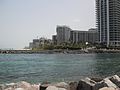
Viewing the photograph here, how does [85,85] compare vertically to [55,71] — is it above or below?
above

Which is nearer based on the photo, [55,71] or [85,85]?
[85,85]

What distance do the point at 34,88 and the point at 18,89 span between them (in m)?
1.34

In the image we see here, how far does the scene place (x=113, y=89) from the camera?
11953mm

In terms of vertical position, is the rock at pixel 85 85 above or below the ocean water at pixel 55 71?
above

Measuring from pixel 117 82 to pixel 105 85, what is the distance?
5.19 feet

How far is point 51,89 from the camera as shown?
40.7 ft

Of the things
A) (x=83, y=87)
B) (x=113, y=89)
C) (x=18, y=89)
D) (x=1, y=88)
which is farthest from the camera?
(x=1, y=88)

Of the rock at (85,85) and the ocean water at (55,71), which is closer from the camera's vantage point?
the rock at (85,85)

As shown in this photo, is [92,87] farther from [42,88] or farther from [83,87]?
[42,88]

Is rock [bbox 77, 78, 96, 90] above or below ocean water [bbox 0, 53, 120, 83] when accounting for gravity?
above

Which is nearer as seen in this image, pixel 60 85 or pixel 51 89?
pixel 51 89

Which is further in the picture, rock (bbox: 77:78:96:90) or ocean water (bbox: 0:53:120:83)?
ocean water (bbox: 0:53:120:83)

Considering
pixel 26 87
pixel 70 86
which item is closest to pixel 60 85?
pixel 70 86

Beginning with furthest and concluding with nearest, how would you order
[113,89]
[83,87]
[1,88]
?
[1,88] < [83,87] < [113,89]
